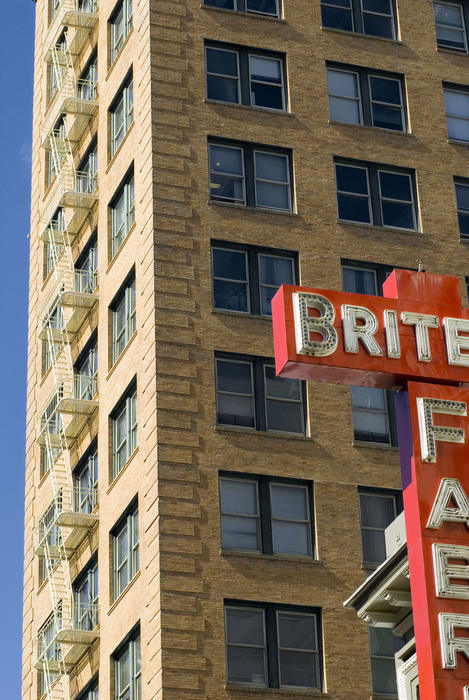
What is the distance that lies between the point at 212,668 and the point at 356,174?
63.8 ft

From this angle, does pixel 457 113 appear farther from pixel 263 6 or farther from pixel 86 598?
pixel 86 598

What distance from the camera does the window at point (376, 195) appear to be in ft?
189

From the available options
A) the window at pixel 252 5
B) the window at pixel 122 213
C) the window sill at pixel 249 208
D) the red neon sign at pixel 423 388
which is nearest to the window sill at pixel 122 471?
the window at pixel 122 213

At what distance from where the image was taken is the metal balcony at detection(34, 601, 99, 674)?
5366 centimetres

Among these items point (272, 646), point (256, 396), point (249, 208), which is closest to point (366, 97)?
point (249, 208)

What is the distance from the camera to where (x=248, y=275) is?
54.6 meters

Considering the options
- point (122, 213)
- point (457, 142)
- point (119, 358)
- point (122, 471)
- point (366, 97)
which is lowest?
point (122, 471)

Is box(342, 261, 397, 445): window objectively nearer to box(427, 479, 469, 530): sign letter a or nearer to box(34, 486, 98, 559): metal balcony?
box(34, 486, 98, 559): metal balcony

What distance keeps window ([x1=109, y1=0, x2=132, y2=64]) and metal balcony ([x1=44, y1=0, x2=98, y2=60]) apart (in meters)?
2.42

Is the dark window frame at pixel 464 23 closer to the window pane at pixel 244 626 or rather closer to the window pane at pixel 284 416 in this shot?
the window pane at pixel 284 416

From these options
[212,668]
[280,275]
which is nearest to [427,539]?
[212,668]

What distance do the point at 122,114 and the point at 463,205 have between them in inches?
511

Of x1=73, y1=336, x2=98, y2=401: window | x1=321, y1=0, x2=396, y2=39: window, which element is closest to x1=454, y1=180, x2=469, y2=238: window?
x1=321, y1=0, x2=396, y2=39: window

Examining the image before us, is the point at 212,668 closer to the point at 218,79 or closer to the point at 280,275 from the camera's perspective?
the point at 280,275
